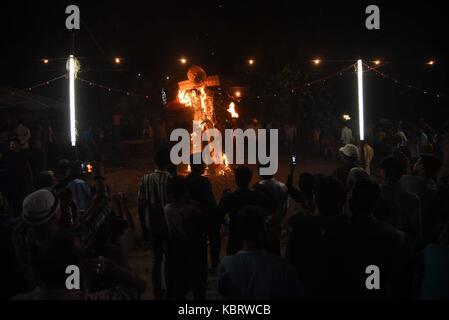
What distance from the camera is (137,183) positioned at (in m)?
15.6

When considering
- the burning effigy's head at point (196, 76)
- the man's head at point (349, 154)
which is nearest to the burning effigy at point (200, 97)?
the burning effigy's head at point (196, 76)

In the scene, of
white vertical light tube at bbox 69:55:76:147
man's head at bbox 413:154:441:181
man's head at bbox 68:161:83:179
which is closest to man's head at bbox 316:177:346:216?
man's head at bbox 413:154:441:181

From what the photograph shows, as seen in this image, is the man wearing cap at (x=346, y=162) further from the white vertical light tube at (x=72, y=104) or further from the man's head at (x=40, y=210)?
the white vertical light tube at (x=72, y=104)

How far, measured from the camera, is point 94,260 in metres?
2.79

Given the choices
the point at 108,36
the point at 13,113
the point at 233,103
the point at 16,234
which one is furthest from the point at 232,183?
the point at 108,36

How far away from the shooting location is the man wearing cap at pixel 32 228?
11.6 feet

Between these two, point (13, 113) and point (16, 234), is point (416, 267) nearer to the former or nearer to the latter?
point (16, 234)

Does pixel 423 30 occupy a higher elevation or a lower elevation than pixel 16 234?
higher

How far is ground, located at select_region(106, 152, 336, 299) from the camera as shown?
6.19 meters

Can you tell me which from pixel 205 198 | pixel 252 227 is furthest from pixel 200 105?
pixel 252 227

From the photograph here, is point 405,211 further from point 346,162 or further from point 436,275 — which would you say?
point 346,162

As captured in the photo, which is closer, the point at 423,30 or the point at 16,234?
the point at 16,234

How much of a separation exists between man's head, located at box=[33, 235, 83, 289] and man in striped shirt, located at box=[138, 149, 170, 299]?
2.88m
